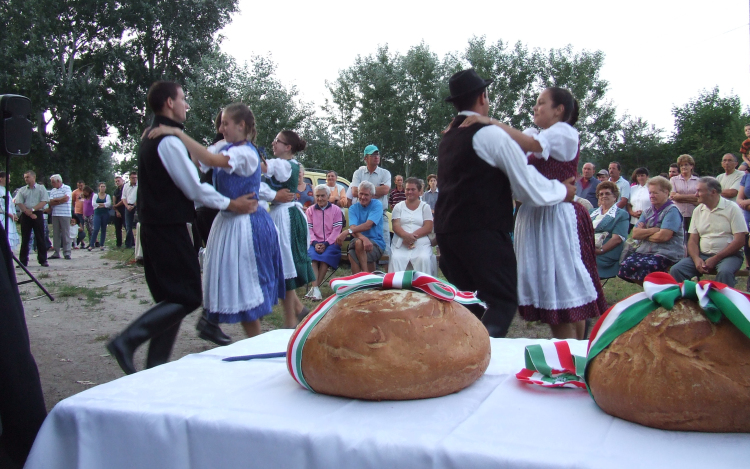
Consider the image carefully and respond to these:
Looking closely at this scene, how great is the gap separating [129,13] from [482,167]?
2708cm

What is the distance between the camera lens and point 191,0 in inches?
1011

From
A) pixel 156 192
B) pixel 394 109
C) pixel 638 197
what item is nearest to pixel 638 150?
pixel 394 109

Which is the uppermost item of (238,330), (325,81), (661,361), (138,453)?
(325,81)

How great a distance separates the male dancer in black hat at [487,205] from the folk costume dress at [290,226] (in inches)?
79.5

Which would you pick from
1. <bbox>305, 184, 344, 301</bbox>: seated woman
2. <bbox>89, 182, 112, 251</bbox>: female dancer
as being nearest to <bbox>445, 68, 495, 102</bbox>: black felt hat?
<bbox>305, 184, 344, 301</bbox>: seated woman

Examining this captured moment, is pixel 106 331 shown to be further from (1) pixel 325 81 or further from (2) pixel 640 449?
(1) pixel 325 81

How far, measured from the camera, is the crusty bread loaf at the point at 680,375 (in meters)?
0.93

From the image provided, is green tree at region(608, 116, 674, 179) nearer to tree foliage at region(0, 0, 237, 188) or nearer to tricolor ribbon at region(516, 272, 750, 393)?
tree foliage at region(0, 0, 237, 188)

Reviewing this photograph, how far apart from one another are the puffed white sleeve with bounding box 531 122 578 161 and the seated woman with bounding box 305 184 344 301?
14.6 feet

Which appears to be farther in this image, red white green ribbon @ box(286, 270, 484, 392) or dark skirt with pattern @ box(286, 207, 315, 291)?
Answer: dark skirt with pattern @ box(286, 207, 315, 291)

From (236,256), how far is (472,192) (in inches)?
57.9

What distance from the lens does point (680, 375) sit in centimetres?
96

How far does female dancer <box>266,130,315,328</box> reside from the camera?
173 inches

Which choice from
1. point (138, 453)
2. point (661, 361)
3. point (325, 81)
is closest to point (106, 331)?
point (138, 453)
